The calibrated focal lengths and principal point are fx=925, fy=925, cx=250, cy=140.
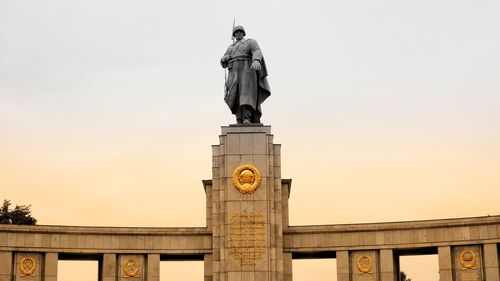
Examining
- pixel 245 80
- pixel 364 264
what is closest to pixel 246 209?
pixel 364 264

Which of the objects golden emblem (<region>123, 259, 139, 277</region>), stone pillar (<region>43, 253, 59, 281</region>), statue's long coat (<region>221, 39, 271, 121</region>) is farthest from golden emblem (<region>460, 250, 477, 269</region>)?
stone pillar (<region>43, 253, 59, 281</region>)

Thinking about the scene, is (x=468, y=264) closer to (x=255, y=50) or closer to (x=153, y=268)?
(x=255, y=50)

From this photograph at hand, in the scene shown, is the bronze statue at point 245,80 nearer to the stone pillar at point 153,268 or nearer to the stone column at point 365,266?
the stone pillar at point 153,268

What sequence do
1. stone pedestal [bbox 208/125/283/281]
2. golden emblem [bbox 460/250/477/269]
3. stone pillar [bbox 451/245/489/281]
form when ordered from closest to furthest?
stone pillar [bbox 451/245/489/281]
golden emblem [bbox 460/250/477/269]
stone pedestal [bbox 208/125/283/281]

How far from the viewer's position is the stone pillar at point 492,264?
116ft

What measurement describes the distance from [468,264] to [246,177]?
367 inches

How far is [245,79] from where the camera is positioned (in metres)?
38.0

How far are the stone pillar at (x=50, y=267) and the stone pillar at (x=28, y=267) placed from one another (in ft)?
0.90

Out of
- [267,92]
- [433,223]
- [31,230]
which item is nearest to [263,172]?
[267,92]

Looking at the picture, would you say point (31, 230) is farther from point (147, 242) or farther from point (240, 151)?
point (240, 151)

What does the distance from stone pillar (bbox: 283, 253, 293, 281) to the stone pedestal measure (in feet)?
2.29

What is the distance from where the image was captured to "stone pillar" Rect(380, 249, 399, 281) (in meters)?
36.7

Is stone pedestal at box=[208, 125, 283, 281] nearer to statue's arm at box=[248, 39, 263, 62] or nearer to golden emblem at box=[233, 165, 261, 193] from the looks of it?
golden emblem at box=[233, 165, 261, 193]

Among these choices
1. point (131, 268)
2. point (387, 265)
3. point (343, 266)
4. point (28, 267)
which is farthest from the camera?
point (131, 268)
